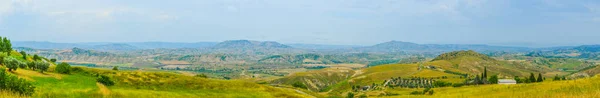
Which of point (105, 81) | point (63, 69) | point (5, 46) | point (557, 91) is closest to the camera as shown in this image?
point (557, 91)

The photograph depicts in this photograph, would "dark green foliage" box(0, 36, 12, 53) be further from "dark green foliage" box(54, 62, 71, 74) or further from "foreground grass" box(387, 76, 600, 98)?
"foreground grass" box(387, 76, 600, 98)

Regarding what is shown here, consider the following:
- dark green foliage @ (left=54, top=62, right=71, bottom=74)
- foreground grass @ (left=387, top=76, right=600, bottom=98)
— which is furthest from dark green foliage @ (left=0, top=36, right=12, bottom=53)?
foreground grass @ (left=387, top=76, right=600, bottom=98)

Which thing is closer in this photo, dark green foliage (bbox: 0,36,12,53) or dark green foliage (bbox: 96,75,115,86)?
dark green foliage (bbox: 96,75,115,86)

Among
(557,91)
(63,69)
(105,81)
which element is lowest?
(105,81)

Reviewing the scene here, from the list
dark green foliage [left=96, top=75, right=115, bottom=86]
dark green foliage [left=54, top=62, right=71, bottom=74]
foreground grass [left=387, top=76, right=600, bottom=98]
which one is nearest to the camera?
foreground grass [left=387, top=76, right=600, bottom=98]

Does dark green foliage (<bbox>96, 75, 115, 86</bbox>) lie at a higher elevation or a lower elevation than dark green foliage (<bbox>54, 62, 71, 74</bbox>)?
lower

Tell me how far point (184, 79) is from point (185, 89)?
35.0 ft

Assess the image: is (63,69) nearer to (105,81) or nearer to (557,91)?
(105,81)

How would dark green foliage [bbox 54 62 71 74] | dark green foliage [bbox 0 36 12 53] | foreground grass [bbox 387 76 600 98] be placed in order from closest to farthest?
foreground grass [bbox 387 76 600 98], dark green foliage [bbox 54 62 71 74], dark green foliage [bbox 0 36 12 53]

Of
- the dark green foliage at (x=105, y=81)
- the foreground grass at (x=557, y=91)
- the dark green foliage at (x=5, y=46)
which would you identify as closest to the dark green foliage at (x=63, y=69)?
the dark green foliage at (x=105, y=81)

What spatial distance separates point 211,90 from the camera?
74.0m

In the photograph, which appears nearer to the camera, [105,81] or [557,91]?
[557,91]

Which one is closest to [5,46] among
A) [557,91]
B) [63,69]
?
[63,69]

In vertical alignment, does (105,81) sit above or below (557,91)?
below
